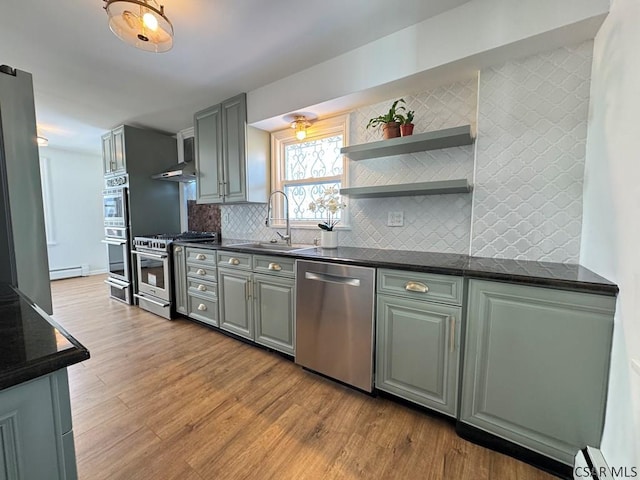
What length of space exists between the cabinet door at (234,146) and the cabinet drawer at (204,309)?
1.14 m

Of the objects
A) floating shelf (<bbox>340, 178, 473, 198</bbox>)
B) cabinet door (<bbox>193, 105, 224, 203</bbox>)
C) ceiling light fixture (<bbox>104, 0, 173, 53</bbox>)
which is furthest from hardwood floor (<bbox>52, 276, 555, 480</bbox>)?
ceiling light fixture (<bbox>104, 0, 173, 53</bbox>)

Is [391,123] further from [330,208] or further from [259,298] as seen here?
[259,298]

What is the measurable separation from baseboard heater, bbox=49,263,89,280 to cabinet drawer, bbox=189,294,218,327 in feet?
13.3

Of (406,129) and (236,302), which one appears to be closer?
(406,129)

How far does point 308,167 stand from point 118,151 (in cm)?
289

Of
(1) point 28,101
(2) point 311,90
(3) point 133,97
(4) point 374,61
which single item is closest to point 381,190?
(4) point 374,61

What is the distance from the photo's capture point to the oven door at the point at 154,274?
10.6 ft

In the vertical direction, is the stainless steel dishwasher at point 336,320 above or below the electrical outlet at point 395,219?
below

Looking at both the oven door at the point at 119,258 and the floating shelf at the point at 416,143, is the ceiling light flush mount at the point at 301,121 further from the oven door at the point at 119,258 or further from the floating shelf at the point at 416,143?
the oven door at the point at 119,258

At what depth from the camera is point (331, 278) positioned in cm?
192

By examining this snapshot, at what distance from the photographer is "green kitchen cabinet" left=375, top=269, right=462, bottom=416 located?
5.02 feet

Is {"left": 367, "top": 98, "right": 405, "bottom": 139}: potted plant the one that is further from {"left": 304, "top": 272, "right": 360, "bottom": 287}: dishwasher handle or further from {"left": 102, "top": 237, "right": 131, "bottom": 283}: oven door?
{"left": 102, "top": 237, "right": 131, "bottom": 283}: oven door

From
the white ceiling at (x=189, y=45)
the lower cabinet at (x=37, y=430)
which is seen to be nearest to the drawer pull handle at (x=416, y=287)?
the lower cabinet at (x=37, y=430)

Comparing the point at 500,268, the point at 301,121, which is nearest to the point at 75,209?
the point at 301,121
